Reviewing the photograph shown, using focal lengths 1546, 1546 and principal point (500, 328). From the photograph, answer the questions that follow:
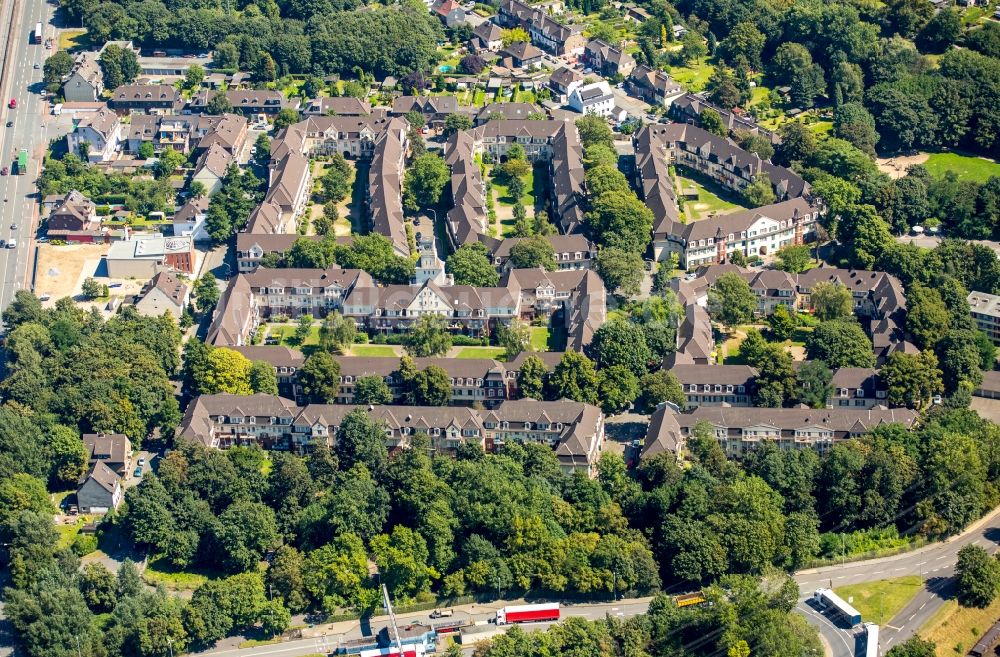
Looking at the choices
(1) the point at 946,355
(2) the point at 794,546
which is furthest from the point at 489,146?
(2) the point at 794,546

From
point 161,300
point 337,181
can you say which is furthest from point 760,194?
point 161,300

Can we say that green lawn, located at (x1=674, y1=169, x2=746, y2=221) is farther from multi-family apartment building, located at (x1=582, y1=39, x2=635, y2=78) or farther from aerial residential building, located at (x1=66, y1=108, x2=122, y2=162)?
aerial residential building, located at (x1=66, y1=108, x2=122, y2=162)

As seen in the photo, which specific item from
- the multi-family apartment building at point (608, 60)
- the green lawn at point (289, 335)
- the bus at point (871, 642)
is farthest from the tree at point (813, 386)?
the multi-family apartment building at point (608, 60)

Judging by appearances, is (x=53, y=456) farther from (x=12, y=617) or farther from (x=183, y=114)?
(x=183, y=114)

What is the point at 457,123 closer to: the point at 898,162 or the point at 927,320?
the point at 898,162

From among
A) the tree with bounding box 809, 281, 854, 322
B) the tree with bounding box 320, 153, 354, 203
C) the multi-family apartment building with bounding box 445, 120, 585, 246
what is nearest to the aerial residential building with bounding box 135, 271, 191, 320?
the tree with bounding box 320, 153, 354, 203
